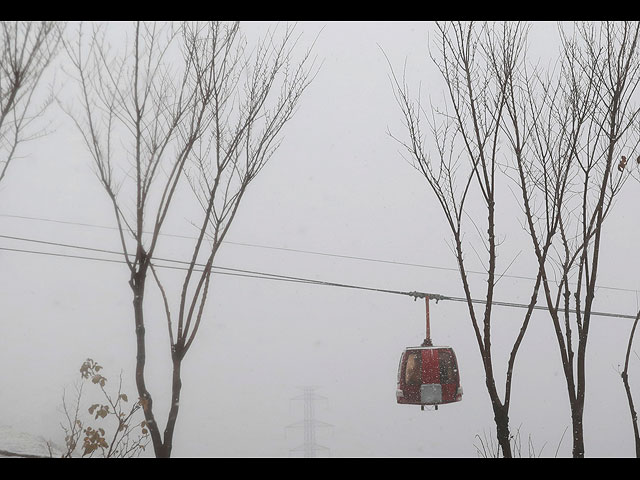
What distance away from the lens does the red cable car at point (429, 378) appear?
269 inches

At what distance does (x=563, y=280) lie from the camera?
17.3ft

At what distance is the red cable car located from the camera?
6832 millimetres

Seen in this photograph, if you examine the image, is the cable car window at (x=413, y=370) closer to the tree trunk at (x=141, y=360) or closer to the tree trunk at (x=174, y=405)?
the tree trunk at (x=174, y=405)

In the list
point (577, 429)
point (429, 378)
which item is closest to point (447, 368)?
point (429, 378)

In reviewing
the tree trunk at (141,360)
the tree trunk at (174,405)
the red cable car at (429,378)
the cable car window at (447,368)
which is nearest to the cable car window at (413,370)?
the red cable car at (429,378)

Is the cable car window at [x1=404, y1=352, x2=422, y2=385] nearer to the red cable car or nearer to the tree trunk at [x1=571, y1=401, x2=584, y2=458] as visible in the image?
the red cable car

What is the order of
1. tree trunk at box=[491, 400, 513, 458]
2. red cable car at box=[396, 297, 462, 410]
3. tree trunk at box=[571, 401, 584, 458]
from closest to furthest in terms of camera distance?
tree trunk at box=[491, 400, 513, 458], tree trunk at box=[571, 401, 584, 458], red cable car at box=[396, 297, 462, 410]

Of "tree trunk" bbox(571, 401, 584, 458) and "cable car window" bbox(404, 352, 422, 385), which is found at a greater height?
"cable car window" bbox(404, 352, 422, 385)

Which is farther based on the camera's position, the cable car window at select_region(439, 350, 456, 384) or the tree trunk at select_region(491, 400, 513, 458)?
the cable car window at select_region(439, 350, 456, 384)

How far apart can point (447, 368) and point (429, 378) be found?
0.28m

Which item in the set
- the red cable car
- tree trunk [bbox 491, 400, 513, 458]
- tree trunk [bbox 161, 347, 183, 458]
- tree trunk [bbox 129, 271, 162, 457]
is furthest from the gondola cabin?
tree trunk [bbox 129, 271, 162, 457]

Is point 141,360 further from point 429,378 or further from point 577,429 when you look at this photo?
point 577,429

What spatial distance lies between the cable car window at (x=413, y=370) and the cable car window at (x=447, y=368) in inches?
11.0
